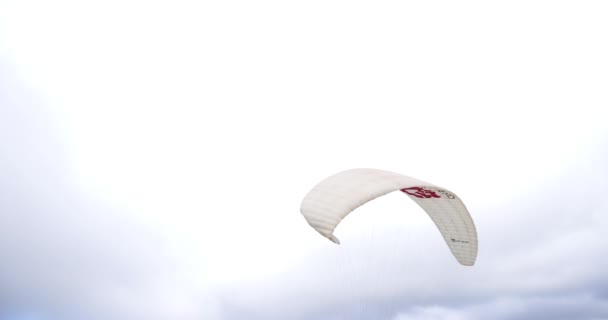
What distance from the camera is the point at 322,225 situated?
3194 cm

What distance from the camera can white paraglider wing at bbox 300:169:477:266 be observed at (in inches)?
1287

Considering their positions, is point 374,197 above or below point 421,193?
below

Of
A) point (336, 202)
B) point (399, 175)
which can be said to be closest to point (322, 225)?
point (336, 202)

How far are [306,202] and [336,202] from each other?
1.74 m

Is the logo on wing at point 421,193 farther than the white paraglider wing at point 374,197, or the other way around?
the logo on wing at point 421,193

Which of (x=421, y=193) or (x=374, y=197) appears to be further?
(x=421, y=193)

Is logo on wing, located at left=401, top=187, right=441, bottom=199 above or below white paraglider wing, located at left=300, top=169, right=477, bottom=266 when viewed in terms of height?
above

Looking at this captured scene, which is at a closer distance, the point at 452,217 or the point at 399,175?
the point at 399,175

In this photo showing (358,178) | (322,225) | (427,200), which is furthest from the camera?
(427,200)

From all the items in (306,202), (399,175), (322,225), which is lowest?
(322,225)

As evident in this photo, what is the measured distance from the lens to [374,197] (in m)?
33.6

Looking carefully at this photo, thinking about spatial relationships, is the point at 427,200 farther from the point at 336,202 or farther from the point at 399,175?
the point at 336,202

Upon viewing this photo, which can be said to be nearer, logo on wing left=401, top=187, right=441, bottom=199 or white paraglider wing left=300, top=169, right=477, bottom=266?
white paraglider wing left=300, top=169, right=477, bottom=266

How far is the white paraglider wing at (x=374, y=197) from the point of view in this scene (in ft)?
107
